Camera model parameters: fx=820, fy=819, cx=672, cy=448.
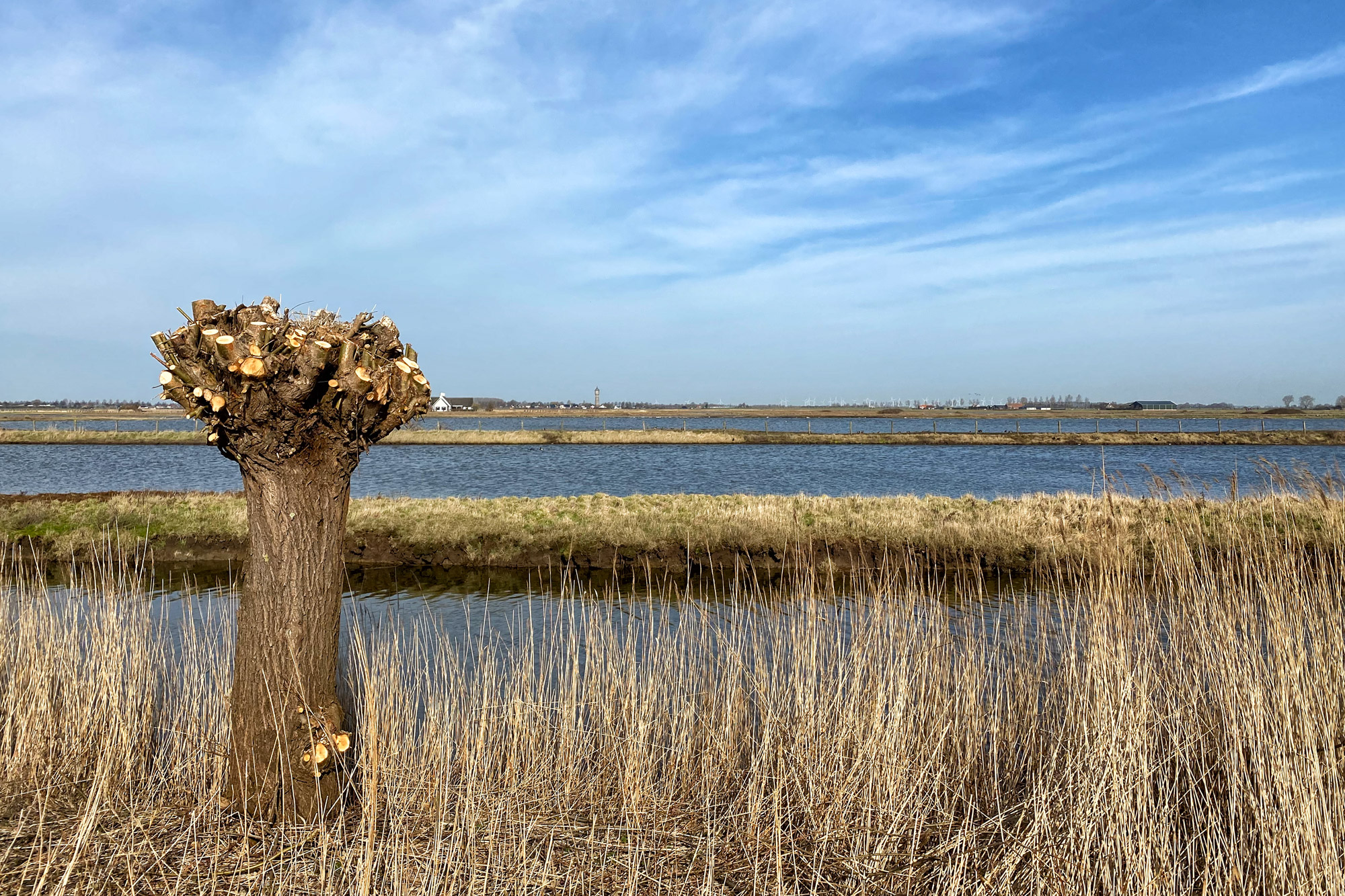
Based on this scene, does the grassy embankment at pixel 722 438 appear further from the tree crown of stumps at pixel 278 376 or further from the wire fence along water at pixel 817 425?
the tree crown of stumps at pixel 278 376

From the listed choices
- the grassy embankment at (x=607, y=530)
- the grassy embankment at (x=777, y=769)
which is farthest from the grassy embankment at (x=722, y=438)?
the grassy embankment at (x=777, y=769)

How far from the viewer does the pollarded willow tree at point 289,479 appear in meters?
3.58

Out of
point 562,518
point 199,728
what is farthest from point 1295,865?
point 562,518

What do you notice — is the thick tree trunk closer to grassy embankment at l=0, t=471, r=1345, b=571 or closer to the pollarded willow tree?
the pollarded willow tree

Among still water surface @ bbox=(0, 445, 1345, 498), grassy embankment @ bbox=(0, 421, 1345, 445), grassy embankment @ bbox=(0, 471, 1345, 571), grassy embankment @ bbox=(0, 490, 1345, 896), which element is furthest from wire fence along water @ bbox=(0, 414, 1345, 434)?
grassy embankment @ bbox=(0, 490, 1345, 896)

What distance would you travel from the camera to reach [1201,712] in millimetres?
5434

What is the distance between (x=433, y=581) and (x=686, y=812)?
11319mm

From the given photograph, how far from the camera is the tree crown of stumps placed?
3.54 metres

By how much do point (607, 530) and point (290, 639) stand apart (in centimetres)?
1281

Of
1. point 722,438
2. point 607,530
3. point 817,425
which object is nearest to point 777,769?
point 607,530

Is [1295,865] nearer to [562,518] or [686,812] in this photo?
[686,812]

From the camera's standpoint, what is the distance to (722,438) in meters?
60.5

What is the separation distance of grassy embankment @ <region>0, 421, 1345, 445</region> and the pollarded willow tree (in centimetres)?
5270

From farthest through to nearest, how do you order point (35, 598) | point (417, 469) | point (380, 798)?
point (417, 469) → point (35, 598) → point (380, 798)
